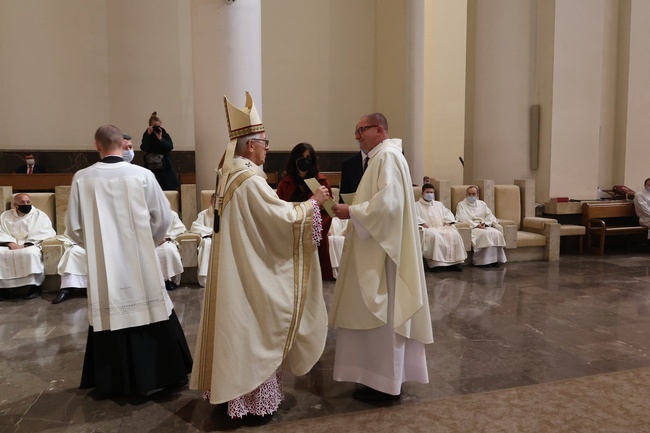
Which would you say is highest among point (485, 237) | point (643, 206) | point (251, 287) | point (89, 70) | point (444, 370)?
point (89, 70)

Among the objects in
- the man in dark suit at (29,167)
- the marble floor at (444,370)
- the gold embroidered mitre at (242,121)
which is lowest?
the marble floor at (444,370)

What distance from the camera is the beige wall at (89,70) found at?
960 cm

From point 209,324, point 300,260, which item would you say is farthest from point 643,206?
point 209,324

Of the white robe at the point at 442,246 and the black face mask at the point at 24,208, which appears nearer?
the black face mask at the point at 24,208

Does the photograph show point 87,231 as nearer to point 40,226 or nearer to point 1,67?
point 40,226

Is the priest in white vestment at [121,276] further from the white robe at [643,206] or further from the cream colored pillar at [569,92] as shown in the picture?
the white robe at [643,206]

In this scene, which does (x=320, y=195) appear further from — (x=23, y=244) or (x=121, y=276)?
(x=23, y=244)

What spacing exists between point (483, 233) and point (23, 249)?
5761 millimetres

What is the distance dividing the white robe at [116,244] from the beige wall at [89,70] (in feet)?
24.2

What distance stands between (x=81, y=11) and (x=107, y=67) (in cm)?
105

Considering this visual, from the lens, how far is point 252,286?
2859mm

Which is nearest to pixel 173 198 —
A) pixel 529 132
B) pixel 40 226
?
pixel 40 226

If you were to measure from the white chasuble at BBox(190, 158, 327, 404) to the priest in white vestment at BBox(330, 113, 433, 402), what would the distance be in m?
0.36

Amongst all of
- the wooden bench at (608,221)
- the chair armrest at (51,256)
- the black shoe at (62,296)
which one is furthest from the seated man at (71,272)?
the wooden bench at (608,221)
